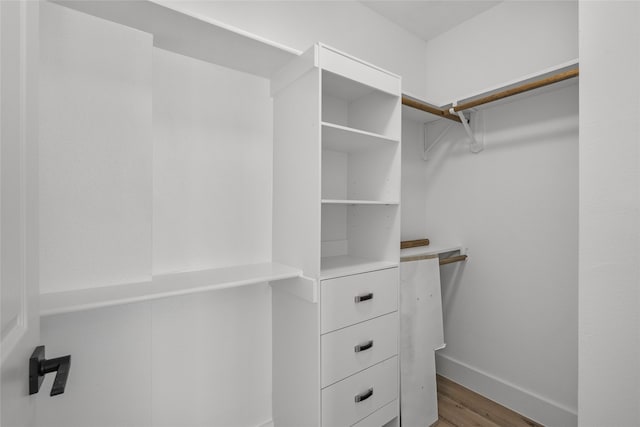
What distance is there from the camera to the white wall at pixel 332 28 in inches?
59.7

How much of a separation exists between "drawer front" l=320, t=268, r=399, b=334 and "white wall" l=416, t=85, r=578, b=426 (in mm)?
926

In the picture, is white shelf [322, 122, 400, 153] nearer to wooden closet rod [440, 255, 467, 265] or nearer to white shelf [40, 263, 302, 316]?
white shelf [40, 263, 302, 316]

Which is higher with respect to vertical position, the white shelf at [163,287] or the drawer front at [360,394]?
the white shelf at [163,287]

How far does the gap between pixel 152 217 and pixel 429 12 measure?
7.43 ft

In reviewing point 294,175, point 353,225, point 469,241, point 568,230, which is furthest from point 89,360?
point 568,230

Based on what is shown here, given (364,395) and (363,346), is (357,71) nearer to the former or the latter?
(363,346)

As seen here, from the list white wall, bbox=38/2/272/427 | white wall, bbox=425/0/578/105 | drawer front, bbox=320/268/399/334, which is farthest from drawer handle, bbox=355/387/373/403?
white wall, bbox=425/0/578/105

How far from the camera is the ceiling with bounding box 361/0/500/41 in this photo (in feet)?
6.78

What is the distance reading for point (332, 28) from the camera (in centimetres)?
190

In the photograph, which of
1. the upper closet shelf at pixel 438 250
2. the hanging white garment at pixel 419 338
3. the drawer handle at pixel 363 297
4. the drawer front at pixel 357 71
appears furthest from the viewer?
the upper closet shelf at pixel 438 250

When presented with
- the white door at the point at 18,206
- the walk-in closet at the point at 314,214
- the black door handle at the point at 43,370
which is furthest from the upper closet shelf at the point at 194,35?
the black door handle at the point at 43,370

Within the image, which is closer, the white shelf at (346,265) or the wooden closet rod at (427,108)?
the white shelf at (346,265)

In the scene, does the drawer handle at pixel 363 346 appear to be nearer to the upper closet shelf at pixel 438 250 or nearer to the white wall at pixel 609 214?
the upper closet shelf at pixel 438 250

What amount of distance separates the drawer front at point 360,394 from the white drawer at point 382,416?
0.07ft
